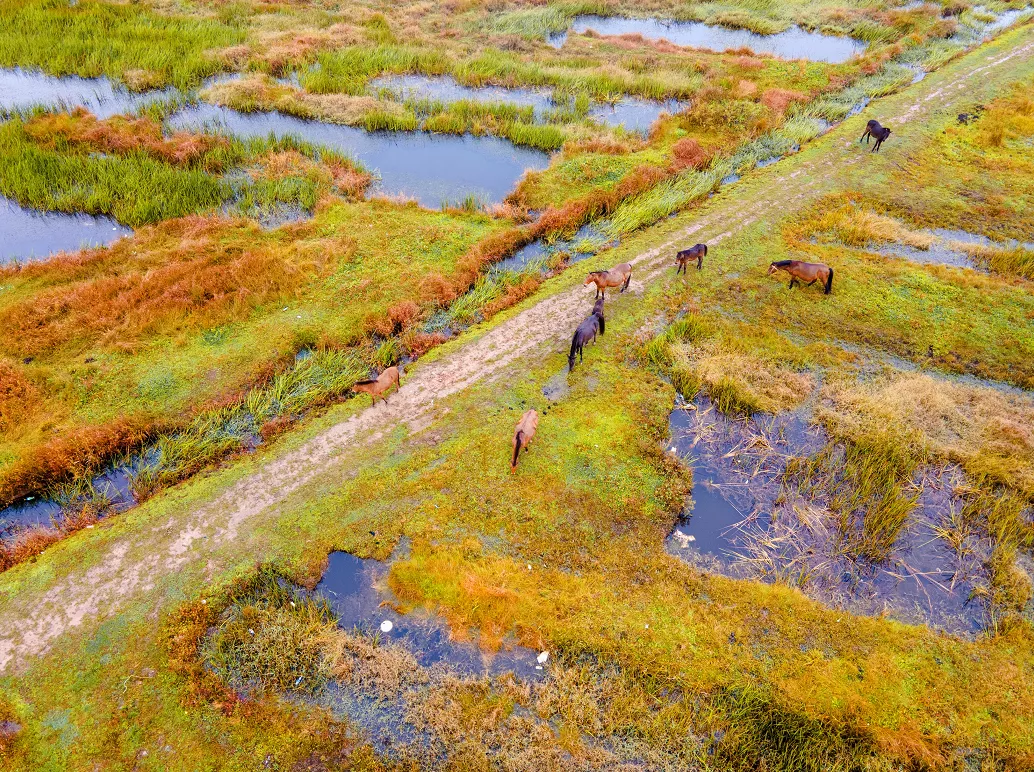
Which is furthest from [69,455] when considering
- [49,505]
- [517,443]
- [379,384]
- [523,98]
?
[523,98]

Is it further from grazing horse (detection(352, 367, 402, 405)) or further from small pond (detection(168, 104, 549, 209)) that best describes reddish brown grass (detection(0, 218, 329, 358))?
small pond (detection(168, 104, 549, 209))

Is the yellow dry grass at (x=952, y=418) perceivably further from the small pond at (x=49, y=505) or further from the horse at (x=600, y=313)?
the small pond at (x=49, y=505)

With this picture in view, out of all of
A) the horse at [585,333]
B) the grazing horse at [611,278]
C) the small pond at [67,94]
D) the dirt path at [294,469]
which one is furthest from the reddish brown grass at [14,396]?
the small pond at [67,94]

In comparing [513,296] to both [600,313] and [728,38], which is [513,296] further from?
[728,38]

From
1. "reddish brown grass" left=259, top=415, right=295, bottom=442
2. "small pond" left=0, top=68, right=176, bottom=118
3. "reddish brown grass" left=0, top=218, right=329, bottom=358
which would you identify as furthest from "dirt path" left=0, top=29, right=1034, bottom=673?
"small pond" left=0, top=68, right=176, bottom=118

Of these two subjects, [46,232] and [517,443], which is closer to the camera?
[517,443]

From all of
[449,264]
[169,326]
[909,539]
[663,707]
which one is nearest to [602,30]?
[449,264]
